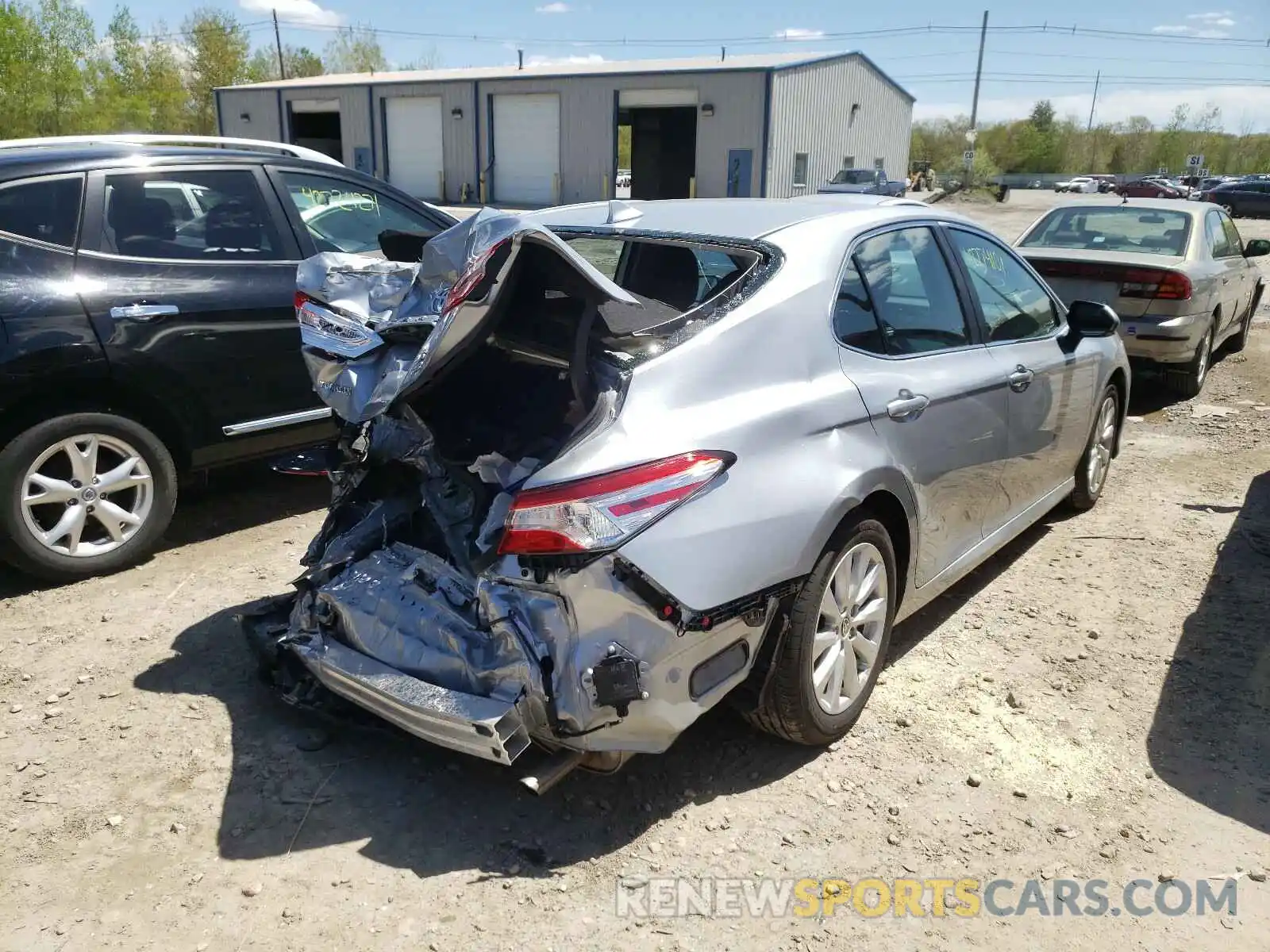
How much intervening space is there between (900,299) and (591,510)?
1.68 metres

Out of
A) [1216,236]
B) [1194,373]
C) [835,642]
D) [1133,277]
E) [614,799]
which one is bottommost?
[614,799]

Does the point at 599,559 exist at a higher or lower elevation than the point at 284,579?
higher

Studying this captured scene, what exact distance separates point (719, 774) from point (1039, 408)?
2.25m

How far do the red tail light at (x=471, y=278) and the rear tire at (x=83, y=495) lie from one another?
2.58 metres

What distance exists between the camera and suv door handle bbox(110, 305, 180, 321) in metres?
4.21

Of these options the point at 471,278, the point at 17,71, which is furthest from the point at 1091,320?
the point at 17,71

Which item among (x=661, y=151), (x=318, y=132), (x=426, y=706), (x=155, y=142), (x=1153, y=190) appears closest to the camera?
(x=426, y=706)

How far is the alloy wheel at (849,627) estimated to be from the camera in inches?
115

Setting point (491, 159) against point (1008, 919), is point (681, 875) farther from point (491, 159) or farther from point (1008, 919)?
point (491, 159)

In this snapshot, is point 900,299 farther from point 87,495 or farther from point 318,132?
point 318,132

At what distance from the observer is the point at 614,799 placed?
9.44ft

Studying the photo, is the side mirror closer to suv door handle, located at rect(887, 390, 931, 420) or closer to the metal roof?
suv door handle, located at rect(887, 390, 931, 420)

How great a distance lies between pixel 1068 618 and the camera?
415cm

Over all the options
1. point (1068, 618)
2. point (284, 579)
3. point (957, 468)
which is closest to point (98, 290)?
point (284, 579)
